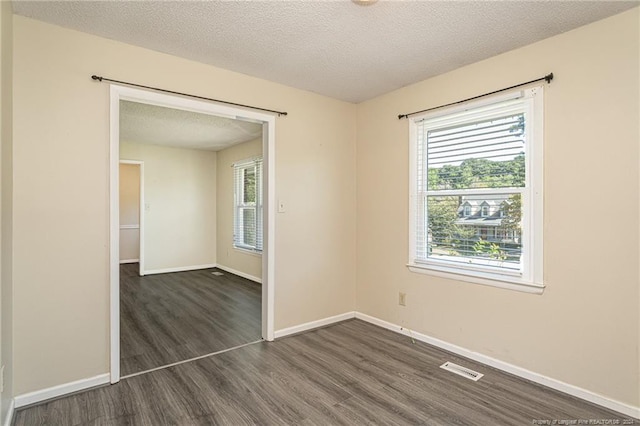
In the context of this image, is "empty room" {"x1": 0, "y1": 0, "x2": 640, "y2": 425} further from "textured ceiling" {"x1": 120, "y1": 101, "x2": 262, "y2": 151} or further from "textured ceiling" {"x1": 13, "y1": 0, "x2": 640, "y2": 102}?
"textured ceiling" {"x1": 120, "y1": 101, "x2": 262, "y2": 151}

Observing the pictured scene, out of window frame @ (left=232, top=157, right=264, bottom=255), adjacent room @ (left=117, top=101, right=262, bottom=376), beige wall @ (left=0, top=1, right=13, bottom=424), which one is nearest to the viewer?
beige wall @ (left=0, top=1, right=13, bottom=424)

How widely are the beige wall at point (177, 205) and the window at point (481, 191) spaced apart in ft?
16.3

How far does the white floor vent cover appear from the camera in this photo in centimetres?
258

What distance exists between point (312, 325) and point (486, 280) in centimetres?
178

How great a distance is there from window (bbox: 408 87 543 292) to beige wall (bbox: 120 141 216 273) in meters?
4.97

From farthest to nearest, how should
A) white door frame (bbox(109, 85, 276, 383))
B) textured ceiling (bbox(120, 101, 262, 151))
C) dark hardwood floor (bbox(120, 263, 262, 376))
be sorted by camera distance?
textured ceiling (bbox(120, 101, 262, 151)), dark hardwood floor (bbox(120, 263, 262, 376)), white door frame (bbox(109, 85, 276, 383))

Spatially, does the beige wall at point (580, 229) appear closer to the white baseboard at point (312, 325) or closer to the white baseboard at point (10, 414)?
the white baseboard at point (312, 325)

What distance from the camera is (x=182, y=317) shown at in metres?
3.99

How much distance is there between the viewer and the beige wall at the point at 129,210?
810 centimetres

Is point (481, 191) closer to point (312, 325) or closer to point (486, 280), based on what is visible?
point (486, 280)

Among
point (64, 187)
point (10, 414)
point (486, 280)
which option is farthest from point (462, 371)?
point (64, 187)

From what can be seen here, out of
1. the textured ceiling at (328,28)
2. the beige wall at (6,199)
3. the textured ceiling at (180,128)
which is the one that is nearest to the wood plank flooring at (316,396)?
the beige wall at (6,199)

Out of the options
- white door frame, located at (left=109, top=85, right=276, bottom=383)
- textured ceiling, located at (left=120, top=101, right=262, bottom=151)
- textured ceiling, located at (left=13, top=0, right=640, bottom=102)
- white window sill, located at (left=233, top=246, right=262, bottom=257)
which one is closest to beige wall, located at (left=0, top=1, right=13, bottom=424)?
textured ceiling, located at (left=13, top=0, right=640, bottom=102)

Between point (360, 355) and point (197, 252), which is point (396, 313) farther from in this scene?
point (197, 252)
